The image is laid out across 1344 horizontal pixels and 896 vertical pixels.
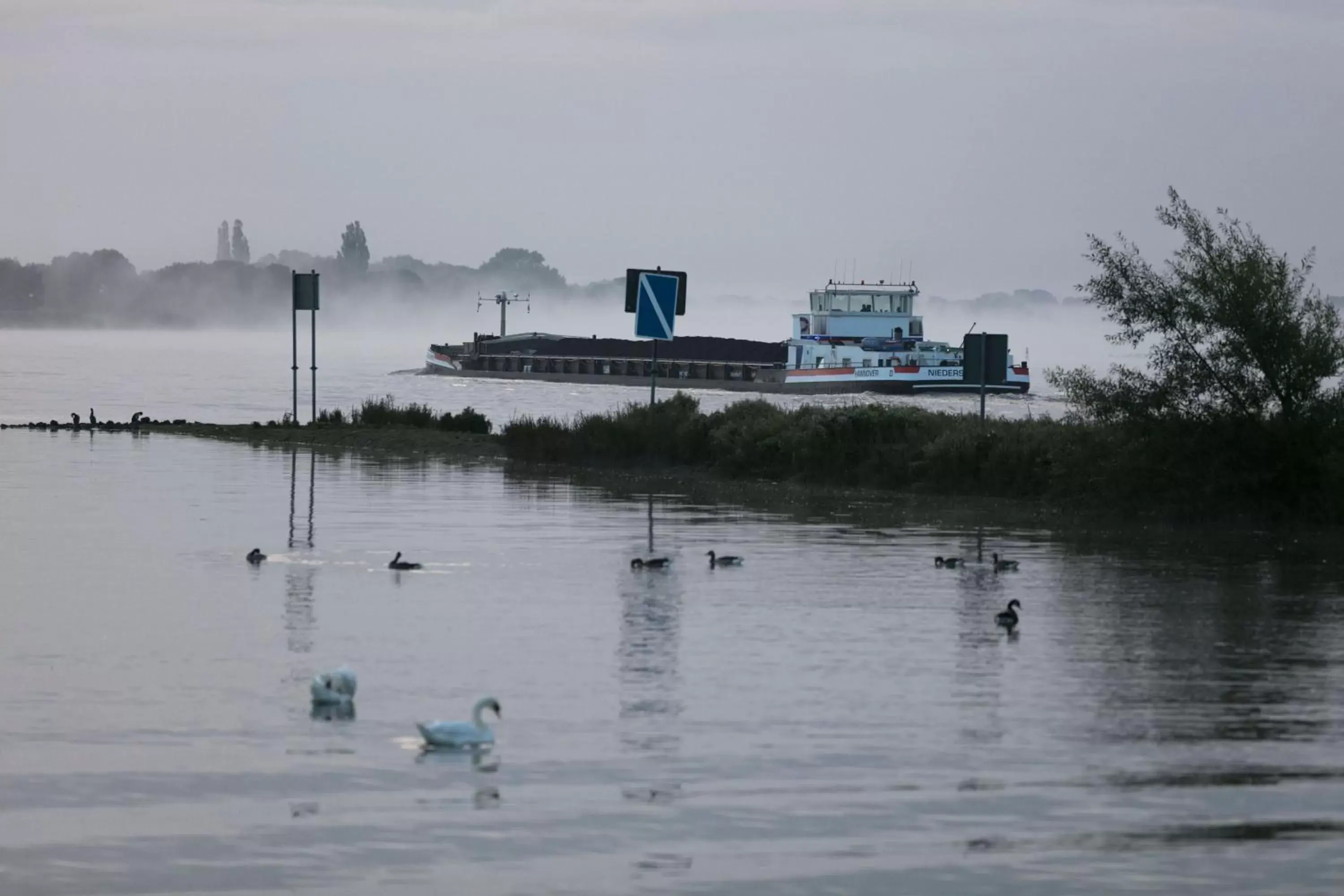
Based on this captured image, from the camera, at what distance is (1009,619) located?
1595cm

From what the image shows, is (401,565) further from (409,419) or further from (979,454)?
(409,419)

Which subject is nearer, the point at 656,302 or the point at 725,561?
the point at 725,561

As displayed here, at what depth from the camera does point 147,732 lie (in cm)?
1167

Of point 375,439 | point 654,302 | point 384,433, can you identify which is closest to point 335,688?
point 654,302

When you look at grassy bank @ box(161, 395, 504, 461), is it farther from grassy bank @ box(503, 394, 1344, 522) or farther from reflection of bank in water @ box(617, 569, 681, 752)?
reflection of bank in water @ box(617, 569, 681, 752)

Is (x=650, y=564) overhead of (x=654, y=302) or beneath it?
beneath


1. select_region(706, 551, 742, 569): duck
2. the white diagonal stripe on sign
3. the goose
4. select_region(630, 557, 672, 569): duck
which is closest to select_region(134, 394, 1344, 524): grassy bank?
the white diagonal stripe on sign

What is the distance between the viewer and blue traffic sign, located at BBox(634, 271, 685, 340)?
99.0 feet

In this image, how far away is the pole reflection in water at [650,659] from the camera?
11.8 metres

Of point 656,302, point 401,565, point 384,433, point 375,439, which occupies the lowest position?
point 401,565

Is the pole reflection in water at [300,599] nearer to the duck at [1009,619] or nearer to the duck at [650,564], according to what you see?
the duck at [650,564]

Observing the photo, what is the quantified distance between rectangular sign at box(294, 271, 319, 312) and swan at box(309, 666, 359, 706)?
3033 centimetres

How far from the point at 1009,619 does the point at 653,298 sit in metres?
15.2

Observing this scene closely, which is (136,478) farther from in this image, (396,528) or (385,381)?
(385,381)
